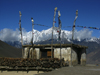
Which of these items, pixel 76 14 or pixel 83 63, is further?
pixel 83 63

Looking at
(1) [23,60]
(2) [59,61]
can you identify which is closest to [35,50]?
(1) [23,60]

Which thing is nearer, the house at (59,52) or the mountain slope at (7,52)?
→ the house at (59,52)

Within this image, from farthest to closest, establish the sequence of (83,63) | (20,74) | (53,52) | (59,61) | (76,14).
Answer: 1. (83,63)
2. (53,52)
3. (76,14)
4. (20,74)
5. (59,61)

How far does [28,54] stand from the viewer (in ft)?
115

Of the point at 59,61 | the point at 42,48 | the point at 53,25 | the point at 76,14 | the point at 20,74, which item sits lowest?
the point at 20,74

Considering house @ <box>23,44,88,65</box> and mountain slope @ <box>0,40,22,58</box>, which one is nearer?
house @ <box>23,44,88,65</box>

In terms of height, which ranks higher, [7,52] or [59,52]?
[59,52]

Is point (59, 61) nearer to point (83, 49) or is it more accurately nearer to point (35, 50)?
point (35, 50)

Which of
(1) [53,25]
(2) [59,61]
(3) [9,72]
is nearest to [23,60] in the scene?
(3) [9,72]

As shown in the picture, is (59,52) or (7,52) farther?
(7,52)

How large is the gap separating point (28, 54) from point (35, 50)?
2078mm

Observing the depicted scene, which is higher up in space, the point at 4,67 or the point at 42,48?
the point at 42,48

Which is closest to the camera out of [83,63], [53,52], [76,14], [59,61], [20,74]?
[59,61]

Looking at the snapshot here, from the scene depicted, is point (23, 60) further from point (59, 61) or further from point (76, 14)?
point (76, 14)
